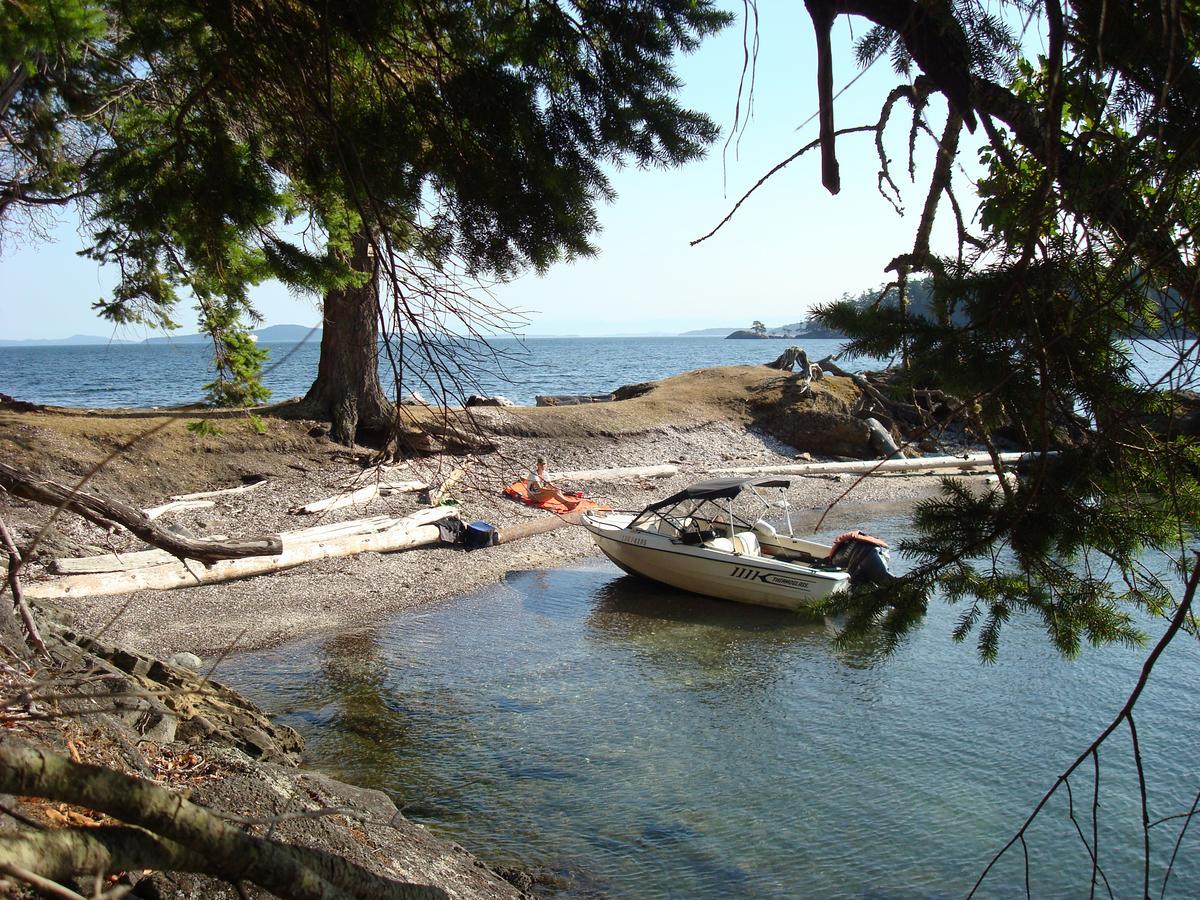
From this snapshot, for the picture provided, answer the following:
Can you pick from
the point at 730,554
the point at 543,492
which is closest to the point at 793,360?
the point at 543,492

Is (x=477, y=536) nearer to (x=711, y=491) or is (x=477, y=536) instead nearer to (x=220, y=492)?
(x=711, y=491)

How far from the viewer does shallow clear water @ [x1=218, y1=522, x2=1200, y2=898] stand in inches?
303

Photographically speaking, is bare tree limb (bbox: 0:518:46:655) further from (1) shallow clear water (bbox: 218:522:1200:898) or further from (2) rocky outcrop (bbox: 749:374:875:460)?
(2) rocky outcrop (bbox: 749:374:875:460)

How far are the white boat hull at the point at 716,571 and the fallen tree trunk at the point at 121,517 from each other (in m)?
9.83

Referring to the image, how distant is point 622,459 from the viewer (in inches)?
964

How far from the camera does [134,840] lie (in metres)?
2.76

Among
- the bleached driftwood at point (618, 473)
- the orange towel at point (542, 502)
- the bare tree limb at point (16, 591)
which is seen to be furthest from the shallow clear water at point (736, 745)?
the bleached driftwood at point (618, 473)

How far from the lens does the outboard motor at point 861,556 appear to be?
602 inches

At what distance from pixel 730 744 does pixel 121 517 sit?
258 inches

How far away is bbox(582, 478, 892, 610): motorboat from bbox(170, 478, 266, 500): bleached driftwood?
5973 mm

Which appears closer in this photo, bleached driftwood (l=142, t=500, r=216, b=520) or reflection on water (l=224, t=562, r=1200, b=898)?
reflection on water (l=224, t=562, r=1200, b=898)

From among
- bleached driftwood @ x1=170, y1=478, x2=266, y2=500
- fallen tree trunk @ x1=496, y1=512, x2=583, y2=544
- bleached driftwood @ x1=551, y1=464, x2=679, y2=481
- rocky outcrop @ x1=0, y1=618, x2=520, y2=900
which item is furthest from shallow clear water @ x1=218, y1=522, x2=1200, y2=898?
bleached driftwood @ x1=551, y1=464, x2=679, y2=481

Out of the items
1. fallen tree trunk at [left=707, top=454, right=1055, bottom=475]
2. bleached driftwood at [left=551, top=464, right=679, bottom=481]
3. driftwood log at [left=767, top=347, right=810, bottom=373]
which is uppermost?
driftwood log at [left=767, top=347, right=810, bottom=373]

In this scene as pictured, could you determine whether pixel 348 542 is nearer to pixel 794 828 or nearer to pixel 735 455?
pixel 794 828
